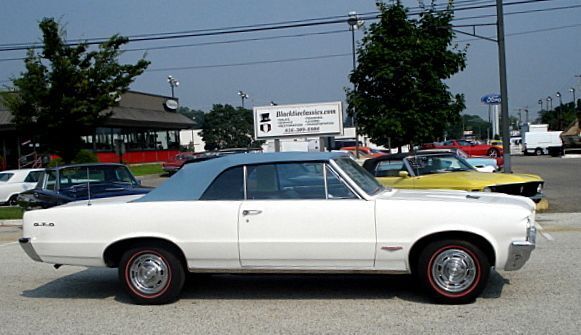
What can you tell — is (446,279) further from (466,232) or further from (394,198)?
(394,198)

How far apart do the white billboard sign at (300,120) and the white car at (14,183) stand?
7.87 m

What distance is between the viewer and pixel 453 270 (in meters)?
6.00

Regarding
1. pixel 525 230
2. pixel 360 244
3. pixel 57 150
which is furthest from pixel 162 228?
pixel 57 150

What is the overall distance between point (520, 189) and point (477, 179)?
0.80 meters

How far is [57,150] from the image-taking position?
71.0 feet

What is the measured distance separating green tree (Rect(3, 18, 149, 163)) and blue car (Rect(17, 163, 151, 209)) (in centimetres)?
772

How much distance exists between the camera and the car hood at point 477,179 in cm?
1075

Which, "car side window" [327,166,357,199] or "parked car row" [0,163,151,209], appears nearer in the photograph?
"car side window" [327,166,357,199]

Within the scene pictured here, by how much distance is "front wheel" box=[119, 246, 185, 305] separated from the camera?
6359mm

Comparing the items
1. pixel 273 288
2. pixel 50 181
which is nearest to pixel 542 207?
pixel 273 288

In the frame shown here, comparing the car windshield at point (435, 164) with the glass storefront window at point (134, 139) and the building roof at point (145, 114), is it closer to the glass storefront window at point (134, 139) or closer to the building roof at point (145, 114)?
the glass storefront window at point (134, 139)

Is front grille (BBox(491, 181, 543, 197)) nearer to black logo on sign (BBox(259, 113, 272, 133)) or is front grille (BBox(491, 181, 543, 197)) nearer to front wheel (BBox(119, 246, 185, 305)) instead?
front wheel (BBox(119, 246, 185, 305))

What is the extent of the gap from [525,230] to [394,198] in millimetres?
1258

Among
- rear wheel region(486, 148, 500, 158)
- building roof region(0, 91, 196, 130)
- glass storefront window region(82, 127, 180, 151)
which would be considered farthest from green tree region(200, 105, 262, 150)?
rear wheel region(486, 148, 500, 158)
